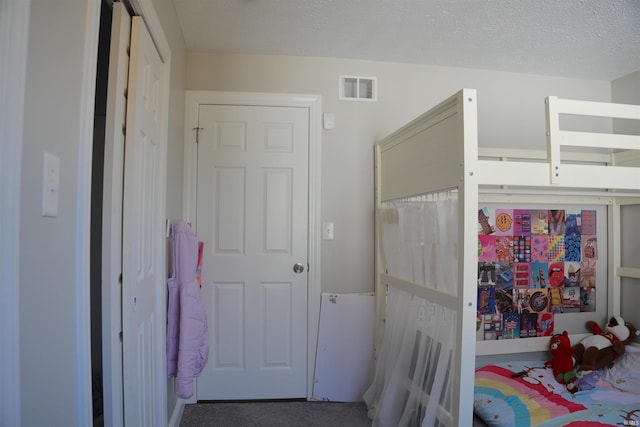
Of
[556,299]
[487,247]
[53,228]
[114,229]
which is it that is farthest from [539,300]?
[53,228]

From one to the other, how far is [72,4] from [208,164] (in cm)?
162

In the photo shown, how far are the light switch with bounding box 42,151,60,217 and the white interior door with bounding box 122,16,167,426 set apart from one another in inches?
21.5

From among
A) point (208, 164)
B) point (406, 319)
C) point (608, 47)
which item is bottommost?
point (406, 319)

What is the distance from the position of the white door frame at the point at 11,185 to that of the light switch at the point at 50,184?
0.30ft

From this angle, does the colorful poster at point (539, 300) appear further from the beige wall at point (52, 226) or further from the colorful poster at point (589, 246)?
the beige wall at point (52, 226)

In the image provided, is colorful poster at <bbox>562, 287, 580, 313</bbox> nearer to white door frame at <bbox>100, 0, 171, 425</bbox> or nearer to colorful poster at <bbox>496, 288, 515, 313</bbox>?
colorful poster at <bbox>496, 288, 515, 313</bbox>

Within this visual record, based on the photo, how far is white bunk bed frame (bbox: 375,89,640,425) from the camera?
4.58ft

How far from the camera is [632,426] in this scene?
1.86m

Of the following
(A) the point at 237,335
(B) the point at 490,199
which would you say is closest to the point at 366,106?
(B) the point at 490,199

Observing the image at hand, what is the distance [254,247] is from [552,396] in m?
2.18

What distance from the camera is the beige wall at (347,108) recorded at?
2.47 meters

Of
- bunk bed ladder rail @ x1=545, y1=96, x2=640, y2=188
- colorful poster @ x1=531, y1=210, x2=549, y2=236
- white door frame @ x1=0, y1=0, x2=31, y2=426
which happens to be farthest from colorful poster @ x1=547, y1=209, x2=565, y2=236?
white door frame @ x1=0, y1=0, x2=31, y2=426

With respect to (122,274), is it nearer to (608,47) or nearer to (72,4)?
(72,4)

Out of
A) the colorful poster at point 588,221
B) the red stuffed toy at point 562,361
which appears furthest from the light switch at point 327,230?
the colorful poster at point 588,221
